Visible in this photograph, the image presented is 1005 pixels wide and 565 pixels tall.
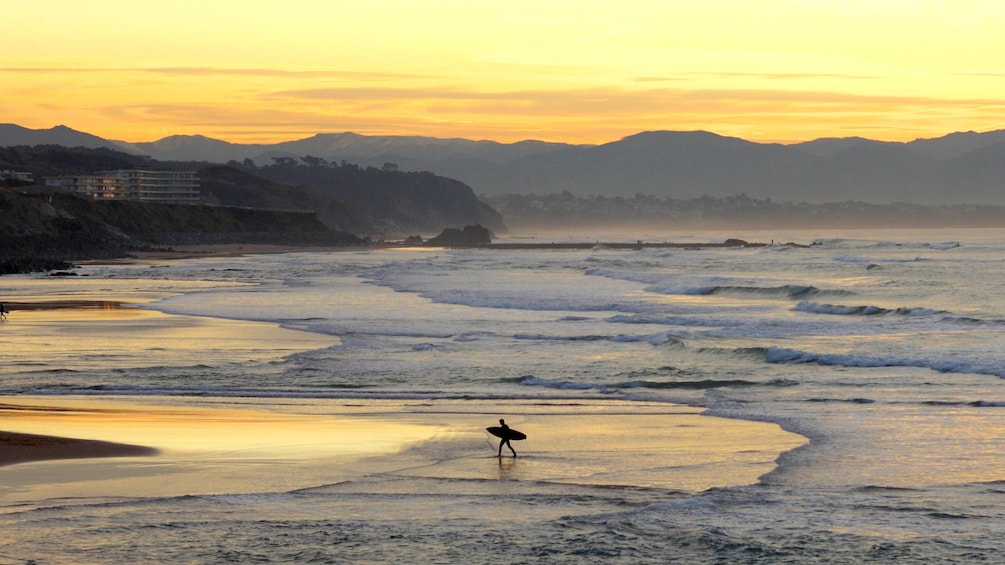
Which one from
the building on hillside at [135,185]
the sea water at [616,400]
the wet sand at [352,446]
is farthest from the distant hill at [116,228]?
the wet sand at [352,446]

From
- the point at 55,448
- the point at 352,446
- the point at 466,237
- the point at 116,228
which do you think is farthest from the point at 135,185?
the point at 352,446

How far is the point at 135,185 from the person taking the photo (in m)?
193

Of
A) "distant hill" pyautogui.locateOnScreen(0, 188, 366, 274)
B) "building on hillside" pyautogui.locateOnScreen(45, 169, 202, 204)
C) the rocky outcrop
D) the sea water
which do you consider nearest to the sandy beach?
the sea water

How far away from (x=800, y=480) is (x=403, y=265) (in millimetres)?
69846

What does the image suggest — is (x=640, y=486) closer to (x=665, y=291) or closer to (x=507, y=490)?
(x=507, y=490)

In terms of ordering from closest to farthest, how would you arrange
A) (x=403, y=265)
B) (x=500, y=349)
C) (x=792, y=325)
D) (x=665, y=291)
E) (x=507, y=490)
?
(x=507, y=490) < (x=500, y=349) < (x=792, y=325) < (x=665, y=291) < (x=403, y=265)

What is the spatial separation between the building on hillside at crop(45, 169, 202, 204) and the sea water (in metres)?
136

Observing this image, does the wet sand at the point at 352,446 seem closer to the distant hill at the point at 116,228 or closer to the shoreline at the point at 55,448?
the shoreline at the point at 55,448

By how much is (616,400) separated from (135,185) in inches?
7204

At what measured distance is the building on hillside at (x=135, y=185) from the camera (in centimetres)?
17825

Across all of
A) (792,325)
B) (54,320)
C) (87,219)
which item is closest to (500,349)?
(792,325)

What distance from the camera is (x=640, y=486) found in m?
13.4

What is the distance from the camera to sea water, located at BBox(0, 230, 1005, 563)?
1098 cm

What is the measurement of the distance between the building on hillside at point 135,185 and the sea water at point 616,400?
136127mm
